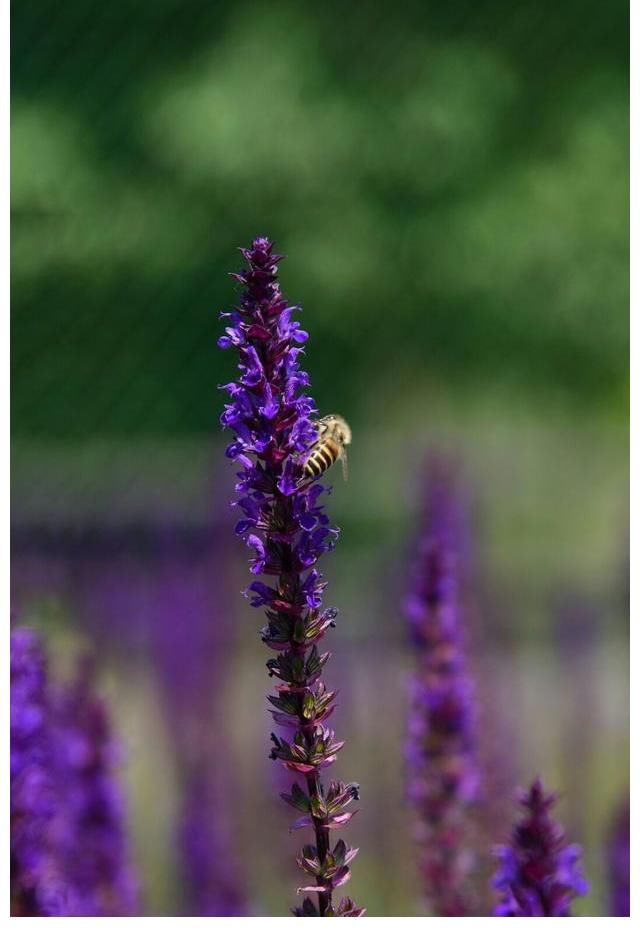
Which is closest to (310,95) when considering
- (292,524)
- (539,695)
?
(539,695)

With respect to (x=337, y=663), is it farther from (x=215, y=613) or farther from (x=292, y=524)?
(x=292, y=524)

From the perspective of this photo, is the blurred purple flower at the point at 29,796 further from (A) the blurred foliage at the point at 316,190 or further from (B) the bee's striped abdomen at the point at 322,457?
(A) the blurred foliage at the point at 316,190

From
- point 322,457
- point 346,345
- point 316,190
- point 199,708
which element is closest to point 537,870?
point 322,457

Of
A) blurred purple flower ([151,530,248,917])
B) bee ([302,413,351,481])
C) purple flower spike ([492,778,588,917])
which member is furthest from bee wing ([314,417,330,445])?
blurred purple flower ([151,530,248,917])

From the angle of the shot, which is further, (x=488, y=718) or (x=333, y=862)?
(x=488, y=718)

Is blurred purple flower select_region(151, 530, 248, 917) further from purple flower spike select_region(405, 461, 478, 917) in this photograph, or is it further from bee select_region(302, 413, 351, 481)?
bee select_region(302, 413, 351, 481)

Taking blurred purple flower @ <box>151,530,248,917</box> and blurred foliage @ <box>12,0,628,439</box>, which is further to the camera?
blurred foliage @ <box>12,0,628,439</box>

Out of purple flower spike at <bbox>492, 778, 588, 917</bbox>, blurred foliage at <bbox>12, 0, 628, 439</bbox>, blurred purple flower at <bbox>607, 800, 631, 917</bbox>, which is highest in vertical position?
blurred foliage at <bbox>12, 0, 628, 439</bbox>
